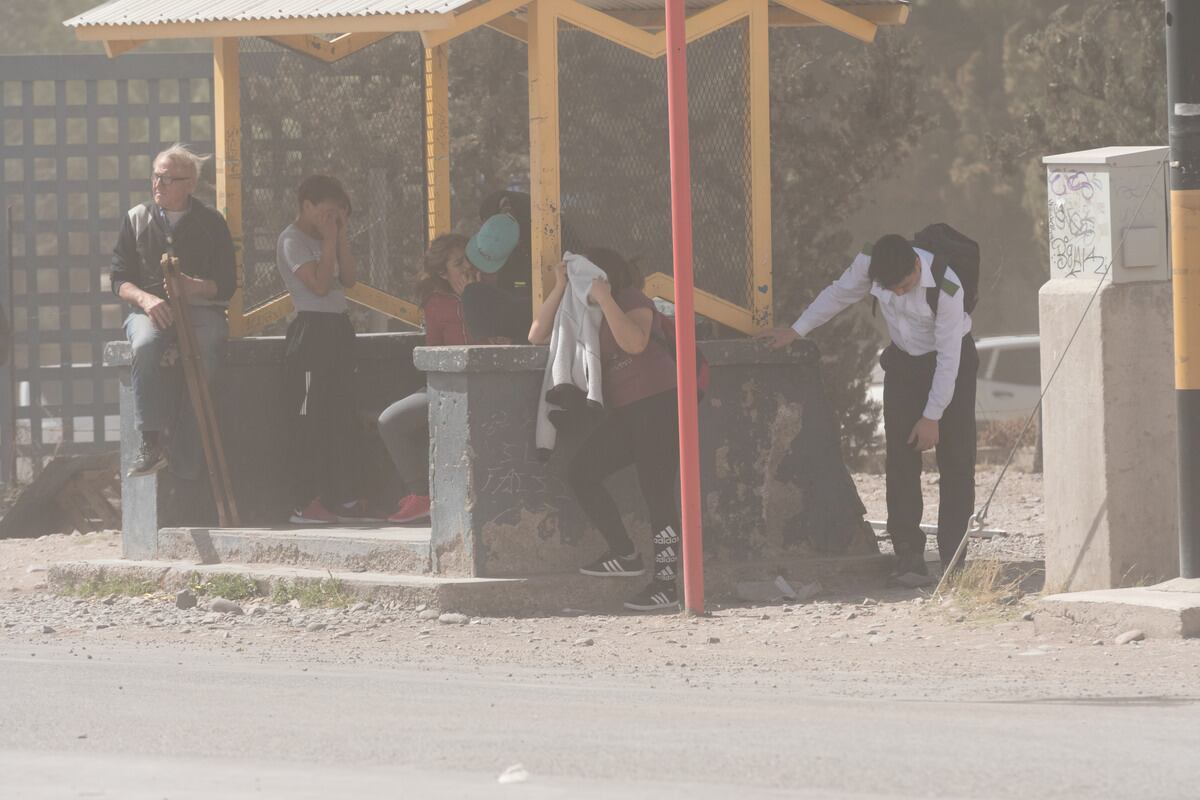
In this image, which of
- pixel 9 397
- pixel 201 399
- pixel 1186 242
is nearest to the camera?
pixel 1186 242

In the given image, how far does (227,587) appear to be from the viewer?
33.3ft

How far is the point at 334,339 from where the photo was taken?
35.8ft

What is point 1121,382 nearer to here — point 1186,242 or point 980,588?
point 1186,242

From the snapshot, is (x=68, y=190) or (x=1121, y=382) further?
(x=68, y=190)

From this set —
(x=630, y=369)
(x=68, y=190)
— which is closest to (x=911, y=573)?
(x=630, y=369)

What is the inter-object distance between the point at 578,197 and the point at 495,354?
0.98 metres

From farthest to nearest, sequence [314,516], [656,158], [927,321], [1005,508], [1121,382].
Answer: [1005,508] < [314,516] < [656,158] < [927,321] < [1121,382]

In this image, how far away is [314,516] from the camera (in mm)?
10945

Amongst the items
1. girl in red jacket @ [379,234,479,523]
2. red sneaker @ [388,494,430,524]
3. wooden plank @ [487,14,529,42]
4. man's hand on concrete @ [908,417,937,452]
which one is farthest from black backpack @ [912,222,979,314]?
red sneaker @ [388,494,430,524]

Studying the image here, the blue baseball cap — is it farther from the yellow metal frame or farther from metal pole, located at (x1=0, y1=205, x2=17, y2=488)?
metal pole, located at (x1=0, y1=205, x2=17, y2=488)

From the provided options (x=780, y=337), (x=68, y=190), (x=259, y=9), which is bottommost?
(x=780, y=337)

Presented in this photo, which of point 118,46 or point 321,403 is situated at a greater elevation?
point 118,46

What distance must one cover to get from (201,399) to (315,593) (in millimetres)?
1397

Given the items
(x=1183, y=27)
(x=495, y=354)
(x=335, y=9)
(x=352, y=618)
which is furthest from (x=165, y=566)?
(x=1183, y=27)
